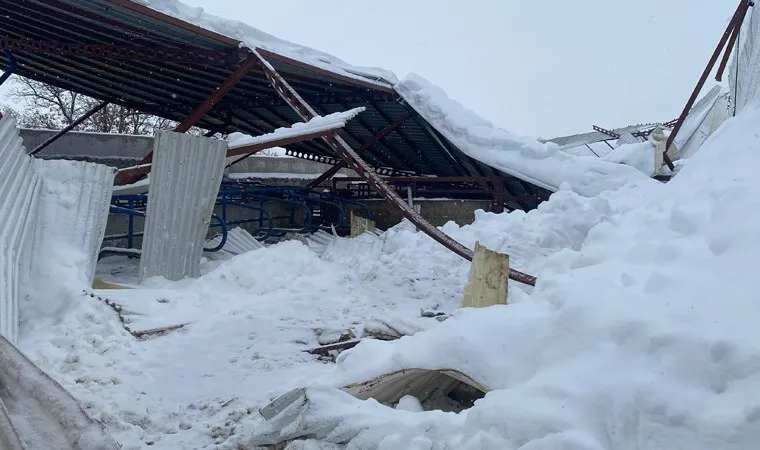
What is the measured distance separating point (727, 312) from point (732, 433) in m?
0.59

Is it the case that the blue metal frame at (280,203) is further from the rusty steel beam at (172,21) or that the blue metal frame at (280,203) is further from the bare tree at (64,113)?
the bare tree at (64,113)

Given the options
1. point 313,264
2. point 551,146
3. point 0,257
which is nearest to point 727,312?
point 0,257

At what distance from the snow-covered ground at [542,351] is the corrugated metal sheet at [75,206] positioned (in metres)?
0.76

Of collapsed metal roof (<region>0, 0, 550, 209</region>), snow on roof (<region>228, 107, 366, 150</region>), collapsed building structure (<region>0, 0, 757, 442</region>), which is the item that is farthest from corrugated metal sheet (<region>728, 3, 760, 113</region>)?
snow on roof (<region>228, 107, 366, 150</region>)

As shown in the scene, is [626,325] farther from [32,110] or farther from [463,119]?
[32,110]

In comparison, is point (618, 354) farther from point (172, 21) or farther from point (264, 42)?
point (264, 42)

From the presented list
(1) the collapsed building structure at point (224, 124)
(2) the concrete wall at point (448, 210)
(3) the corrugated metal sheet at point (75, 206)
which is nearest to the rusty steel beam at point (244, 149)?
(1) the collapsed building structure at point (224, 124)

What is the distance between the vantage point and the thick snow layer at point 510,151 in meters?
9.70

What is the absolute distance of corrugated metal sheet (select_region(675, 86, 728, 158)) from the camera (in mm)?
12578

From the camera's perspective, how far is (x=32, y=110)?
2830cm

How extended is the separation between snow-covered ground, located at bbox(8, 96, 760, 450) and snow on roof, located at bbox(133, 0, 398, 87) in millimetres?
4328

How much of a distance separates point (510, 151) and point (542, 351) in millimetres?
8105

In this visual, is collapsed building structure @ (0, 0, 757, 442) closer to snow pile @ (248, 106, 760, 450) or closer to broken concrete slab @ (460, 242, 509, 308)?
broken concrete slab @ (460, 242, 509, 308)

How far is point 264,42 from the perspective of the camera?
9469 mm
